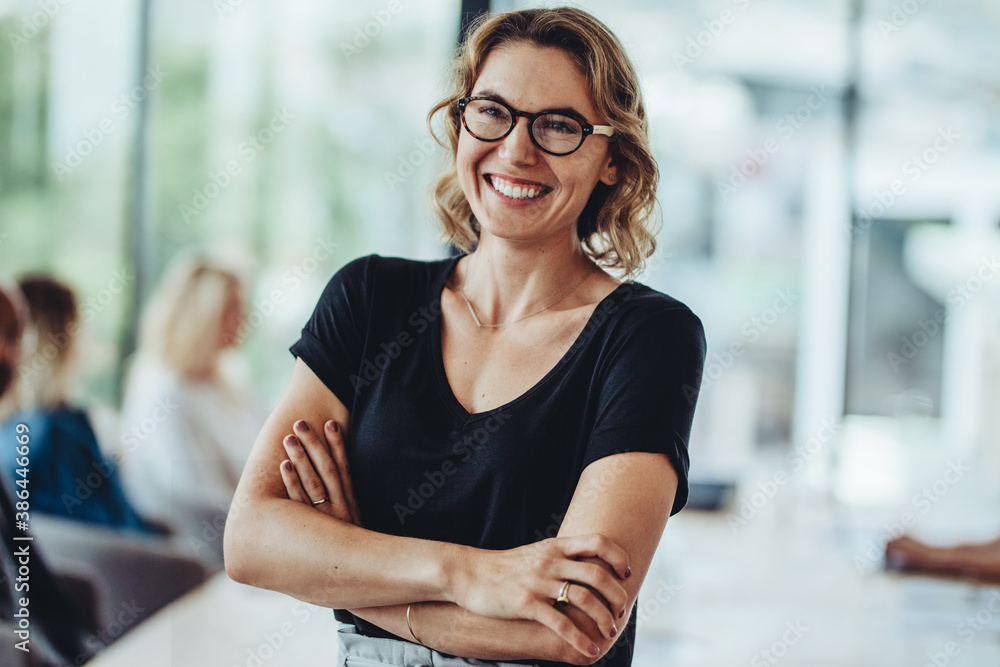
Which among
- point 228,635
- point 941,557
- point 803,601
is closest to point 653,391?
point 228,635

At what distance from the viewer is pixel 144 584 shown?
295cm

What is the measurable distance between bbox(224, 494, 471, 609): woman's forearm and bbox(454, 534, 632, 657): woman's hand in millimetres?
45

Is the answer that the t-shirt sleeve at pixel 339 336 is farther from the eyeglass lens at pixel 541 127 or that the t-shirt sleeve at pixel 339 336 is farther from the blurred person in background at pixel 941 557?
the blurred person in background at pixel 941 557

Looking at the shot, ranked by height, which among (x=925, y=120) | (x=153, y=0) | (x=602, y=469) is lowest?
(x=602, y=469)

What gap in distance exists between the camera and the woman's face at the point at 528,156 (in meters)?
1.35

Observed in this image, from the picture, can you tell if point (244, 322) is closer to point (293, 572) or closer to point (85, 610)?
point (85, 610)

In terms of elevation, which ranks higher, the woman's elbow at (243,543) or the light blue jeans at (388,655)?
the woman's elbow at (243,543)

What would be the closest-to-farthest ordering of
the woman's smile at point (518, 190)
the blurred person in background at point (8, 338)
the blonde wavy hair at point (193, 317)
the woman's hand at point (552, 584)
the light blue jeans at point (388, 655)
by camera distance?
the woman's hand at point (552, 584) < the light blue jeans at point (388, 655) < the woman's smile at point (518, 190) < the blurred person in background at point (8, 338) < the blonde wavy hair at point (193, 317)

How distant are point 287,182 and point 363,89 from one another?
67 cm

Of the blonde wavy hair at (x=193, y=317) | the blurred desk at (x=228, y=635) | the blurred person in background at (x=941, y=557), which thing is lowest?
the blurred desk at (x=228, y=635)

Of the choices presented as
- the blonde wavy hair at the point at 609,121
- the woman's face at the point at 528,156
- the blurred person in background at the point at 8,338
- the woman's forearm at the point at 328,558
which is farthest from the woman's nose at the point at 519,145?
the blurred person in background at the point at 8,338

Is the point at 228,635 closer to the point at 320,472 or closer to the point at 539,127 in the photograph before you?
the point at 320,472

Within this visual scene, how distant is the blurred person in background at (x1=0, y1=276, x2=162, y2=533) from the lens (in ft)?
9.44

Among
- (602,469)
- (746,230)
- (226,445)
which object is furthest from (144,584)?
(746,230)
